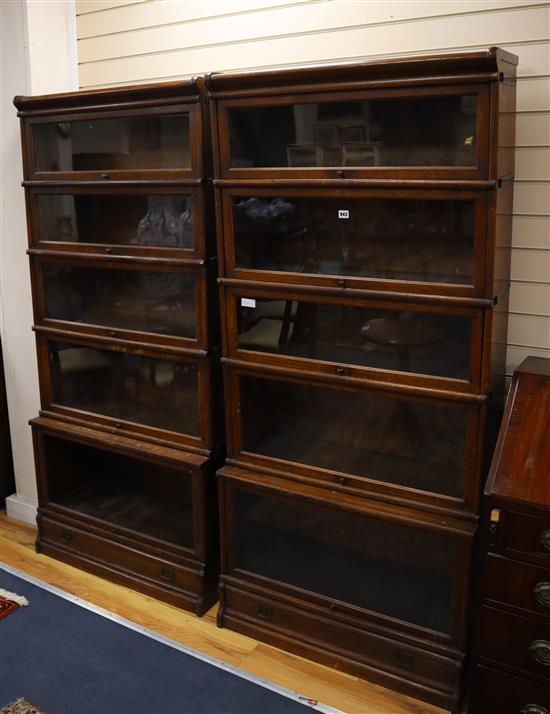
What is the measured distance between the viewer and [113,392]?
9.28ft

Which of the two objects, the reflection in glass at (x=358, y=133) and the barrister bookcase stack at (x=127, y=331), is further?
the barrister bookcase stack at (x=127, y=331)

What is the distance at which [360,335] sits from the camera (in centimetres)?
218

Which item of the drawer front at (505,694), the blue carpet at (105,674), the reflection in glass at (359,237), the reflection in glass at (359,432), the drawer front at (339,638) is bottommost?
the blue carpet at (105,674)

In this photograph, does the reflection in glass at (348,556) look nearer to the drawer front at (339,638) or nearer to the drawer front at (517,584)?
the drawer front at (339,638)

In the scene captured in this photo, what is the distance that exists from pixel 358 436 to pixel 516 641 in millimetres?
744

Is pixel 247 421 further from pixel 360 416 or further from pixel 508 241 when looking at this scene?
pixel 508 241

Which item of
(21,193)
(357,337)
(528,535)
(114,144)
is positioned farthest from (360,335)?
(21,193)

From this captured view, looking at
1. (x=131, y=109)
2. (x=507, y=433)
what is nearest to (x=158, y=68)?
(x=131, y=109)

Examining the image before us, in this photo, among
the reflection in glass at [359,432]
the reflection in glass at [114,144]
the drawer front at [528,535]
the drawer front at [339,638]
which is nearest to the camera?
the drawer front at [528,535]

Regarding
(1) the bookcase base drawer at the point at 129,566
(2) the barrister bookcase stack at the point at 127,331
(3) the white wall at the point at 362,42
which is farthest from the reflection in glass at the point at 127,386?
(3) the white wall at the point at 362,42

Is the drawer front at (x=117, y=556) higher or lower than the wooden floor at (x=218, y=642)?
higher

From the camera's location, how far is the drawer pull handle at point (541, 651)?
1.82 m

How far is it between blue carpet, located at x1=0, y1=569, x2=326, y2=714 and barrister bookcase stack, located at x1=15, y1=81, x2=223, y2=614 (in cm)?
27

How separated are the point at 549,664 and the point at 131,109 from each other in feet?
6.93
